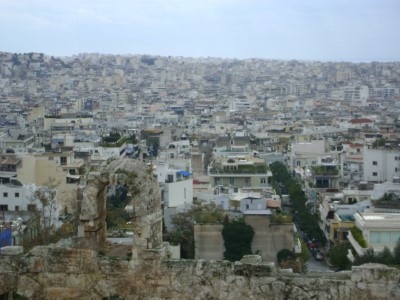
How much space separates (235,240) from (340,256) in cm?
369

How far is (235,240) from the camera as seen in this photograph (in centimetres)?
2881

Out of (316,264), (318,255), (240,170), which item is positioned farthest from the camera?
(240,170)

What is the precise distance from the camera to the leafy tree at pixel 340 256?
28372 millimetres

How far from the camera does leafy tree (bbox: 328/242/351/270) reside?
93.1ft

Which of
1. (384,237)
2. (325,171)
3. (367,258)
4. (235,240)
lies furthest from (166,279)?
(325,171)

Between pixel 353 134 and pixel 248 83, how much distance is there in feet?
373

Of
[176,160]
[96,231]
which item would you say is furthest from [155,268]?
[176,160]

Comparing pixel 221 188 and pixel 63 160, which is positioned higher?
pixel 63 160

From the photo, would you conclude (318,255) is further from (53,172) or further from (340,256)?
(53,172)

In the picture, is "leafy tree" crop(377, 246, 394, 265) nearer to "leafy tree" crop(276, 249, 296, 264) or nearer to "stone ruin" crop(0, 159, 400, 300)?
"leafy tree" crop(276, 249, 296, 264)

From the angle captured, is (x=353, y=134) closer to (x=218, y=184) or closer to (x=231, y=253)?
(x=218, y=184)

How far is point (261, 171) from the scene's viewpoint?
4453 cm

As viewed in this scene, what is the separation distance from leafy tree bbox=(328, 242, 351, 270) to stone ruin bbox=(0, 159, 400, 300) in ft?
62.7

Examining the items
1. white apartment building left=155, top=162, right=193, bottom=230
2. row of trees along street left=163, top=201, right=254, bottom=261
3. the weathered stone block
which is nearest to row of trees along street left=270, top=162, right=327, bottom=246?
white apartment building left=155, top=162, right=193, bottom=230
